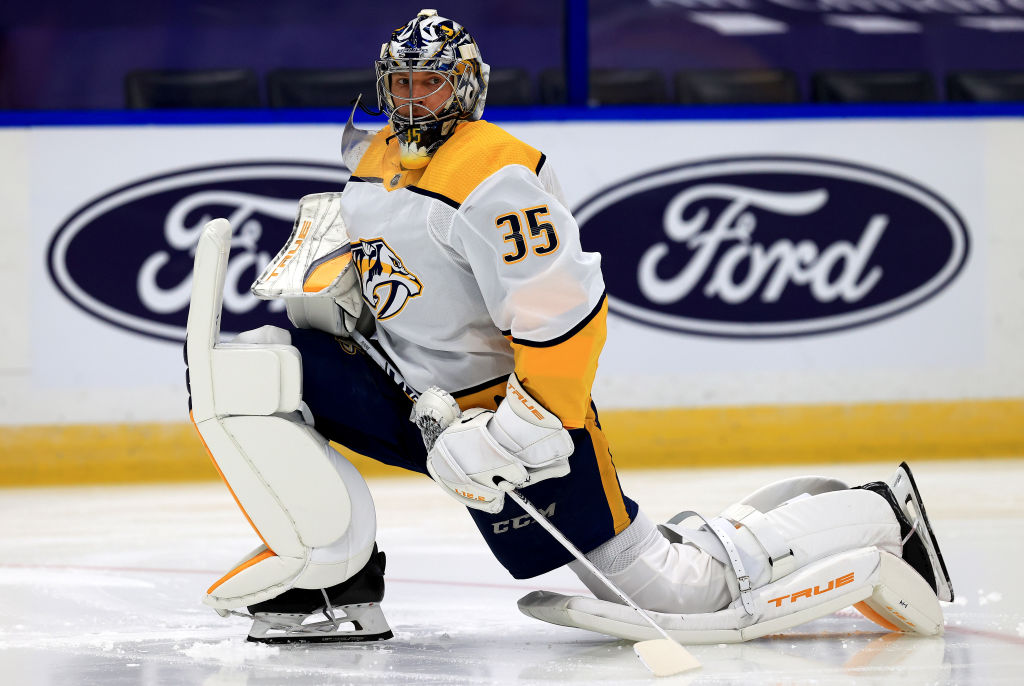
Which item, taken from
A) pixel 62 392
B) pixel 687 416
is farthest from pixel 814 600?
pixel 62 392

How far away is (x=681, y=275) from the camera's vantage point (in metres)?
4.12

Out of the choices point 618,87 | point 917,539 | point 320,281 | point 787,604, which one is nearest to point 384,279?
point 320,281

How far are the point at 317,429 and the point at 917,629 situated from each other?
3.30ft

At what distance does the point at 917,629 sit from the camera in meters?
1.89

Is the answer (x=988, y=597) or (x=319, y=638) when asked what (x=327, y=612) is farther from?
(x=988, y=597)

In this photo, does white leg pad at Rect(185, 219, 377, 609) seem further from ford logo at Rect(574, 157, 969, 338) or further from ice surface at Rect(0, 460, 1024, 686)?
ford logo at Rect(574, 157, 969, 338)

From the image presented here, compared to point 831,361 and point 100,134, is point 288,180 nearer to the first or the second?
point 100,134

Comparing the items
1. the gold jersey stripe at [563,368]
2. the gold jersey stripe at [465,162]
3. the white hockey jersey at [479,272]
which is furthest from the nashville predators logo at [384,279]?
the gold jersey stripe at [563,368]

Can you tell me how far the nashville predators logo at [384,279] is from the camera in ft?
5.77

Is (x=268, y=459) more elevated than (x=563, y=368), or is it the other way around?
(x=563, y=368)

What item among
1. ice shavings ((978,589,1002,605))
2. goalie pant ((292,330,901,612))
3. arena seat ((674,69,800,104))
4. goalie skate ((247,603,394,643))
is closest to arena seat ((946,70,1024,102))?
arena seat ((674,69,800,104))

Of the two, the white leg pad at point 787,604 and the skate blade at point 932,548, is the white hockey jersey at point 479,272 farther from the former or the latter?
the skate blade at point 932,548

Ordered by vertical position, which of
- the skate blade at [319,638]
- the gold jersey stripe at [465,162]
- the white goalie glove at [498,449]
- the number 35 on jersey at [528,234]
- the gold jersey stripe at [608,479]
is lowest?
the skate blade at [319,638]

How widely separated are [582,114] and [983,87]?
1.72m
